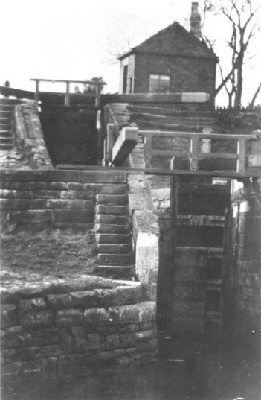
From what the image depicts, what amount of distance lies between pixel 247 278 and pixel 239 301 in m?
0.66

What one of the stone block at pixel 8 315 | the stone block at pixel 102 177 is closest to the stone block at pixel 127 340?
the stone block at pixel 8 315

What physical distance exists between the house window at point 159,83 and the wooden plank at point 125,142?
18501 millimetres

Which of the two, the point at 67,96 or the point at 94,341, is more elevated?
the point at 67,96

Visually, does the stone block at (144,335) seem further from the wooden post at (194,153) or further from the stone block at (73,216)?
the wooden post at (194,153)

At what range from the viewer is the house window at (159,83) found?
29.4m

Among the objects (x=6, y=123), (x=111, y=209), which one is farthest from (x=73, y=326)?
(x=6, y=123)

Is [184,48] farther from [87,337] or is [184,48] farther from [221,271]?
[87,337]

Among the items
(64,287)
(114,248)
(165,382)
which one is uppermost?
(114,248)

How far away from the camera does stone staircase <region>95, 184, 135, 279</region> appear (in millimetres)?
9266

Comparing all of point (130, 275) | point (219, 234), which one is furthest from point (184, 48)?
point (130, 275)

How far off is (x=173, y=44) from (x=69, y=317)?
23.7m

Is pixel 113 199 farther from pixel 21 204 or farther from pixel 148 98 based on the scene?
pixel 148 98

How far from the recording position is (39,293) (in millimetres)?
7574

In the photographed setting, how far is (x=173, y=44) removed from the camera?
29.3m
